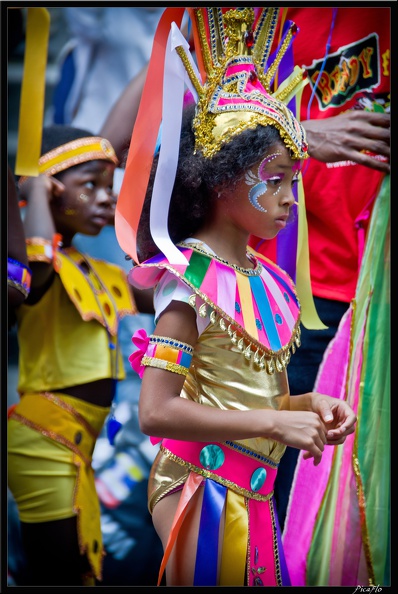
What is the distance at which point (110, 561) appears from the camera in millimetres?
2855

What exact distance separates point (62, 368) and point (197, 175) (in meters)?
1.14

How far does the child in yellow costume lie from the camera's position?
271 cm

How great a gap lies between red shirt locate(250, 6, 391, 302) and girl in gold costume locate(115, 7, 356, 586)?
63 centimetres

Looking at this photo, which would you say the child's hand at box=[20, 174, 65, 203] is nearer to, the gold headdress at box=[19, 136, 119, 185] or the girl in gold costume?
the gold headdress at box=[19, 136, 119, 185]

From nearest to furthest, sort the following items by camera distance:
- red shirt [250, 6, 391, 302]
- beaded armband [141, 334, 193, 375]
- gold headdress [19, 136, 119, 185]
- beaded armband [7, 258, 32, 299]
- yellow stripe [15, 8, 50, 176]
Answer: beaded armband [141, 334, 193, 375]
beaded armband [7, 258, 32, 299]
yellow stripe [15, 8, 50, 176]
red shirt [250, 6, 391, 302]
gold headdress [19, 136, 119, 185]

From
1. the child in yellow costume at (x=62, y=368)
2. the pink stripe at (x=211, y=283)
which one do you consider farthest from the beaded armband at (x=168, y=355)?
the child in yellow costume at (x=62, y=368)

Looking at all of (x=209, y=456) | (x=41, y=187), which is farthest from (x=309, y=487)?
(x=41, y=187)

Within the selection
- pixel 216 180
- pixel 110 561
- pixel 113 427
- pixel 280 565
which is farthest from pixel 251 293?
pixel 110 561

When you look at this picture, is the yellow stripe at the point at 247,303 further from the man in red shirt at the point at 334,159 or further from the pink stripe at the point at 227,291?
the man in red shirt at the point at 334,159

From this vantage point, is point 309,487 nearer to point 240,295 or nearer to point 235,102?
point 240,295

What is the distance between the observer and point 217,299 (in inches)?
68.9

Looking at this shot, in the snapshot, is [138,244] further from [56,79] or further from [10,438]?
[56,79]

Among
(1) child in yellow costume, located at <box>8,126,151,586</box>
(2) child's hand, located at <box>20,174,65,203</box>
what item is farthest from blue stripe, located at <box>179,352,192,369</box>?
(2) child's hand, located at <box>20,174,65,203</box>

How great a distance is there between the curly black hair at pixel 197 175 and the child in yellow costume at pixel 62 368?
890 mm
